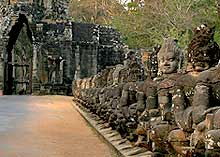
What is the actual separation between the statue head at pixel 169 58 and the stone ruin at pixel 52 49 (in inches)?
1213

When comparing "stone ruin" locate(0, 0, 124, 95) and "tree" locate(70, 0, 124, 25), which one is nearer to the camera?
"stone ruin" locate(0, 0, 124, 95)

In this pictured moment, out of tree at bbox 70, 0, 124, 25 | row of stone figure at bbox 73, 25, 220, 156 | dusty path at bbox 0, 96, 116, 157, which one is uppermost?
tree at bbox 70, 0, 124, 25

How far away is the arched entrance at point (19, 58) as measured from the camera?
132ft

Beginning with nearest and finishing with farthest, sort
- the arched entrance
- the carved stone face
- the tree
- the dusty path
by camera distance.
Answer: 1. the carved stone face
2. the dusty path
3. the arched entrance
4. the tree

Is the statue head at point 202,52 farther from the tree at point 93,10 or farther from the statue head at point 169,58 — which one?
the tree at point 93,10

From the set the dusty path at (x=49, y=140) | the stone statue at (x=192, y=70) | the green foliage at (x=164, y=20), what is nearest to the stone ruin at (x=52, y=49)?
the green foliage at (x=164, y=20)

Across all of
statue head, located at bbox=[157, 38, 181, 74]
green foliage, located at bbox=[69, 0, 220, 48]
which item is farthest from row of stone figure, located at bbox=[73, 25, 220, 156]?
green foliage, located at bbox=[69, 0, 220, 48]

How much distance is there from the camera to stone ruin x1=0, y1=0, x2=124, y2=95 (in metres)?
39.7

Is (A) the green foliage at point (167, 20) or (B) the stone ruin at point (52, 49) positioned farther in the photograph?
(B) the stone ruin at point (52, 49)

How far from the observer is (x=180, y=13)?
2964 centimetres

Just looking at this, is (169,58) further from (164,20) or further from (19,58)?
(19,58)

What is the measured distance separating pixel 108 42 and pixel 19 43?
904 cm

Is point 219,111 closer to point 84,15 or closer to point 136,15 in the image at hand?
point 136,15

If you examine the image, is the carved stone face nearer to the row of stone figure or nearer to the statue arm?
the row of stone figure
